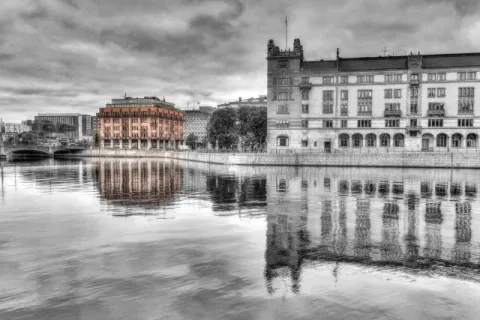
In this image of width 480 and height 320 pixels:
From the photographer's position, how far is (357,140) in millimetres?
95000

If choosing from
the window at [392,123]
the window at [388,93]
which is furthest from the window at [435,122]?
the window at [388,93]

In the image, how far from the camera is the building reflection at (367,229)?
17.5m

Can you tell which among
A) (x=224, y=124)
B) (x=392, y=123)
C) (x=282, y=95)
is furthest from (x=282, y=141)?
(x=224, y=124)

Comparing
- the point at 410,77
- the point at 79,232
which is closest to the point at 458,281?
the point at 79,232

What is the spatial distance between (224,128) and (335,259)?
356 feet

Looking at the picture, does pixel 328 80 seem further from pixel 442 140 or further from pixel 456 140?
pixel 456 140

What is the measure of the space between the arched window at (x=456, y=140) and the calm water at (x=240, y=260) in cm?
6401

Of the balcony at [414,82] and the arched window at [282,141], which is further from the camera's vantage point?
the arched window at [282,141]

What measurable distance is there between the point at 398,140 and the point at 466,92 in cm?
1725

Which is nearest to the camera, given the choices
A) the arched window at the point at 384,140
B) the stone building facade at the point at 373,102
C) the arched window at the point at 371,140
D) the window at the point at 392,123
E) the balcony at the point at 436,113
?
the stone building facade at the point at 373,102

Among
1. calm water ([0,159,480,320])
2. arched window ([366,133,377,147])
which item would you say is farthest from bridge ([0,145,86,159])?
calm water ([0,159,480,320])

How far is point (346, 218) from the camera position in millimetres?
27672

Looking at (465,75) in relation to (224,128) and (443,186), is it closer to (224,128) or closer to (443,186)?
(443,186)

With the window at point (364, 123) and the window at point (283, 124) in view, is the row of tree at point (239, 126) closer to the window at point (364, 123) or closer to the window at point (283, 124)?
the window at point (283, 124)
